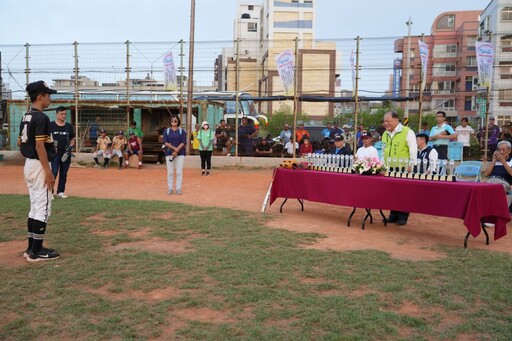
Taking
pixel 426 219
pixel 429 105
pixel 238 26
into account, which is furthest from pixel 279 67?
pixel 238 26

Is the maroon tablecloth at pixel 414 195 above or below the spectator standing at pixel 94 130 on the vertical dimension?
below

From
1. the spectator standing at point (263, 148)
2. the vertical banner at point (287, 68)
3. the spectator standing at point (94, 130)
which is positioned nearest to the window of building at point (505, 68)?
the vertical banner at point (287, 68)

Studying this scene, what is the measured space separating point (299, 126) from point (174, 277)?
47.4 ft

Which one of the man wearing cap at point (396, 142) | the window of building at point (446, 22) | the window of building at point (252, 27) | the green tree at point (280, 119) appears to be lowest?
the man wearing cap at point (396, 142)

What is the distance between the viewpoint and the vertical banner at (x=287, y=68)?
1786cm

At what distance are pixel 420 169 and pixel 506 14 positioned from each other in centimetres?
4415

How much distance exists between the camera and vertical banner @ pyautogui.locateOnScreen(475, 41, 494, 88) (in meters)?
16.5

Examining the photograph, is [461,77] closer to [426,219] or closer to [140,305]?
[426,219]

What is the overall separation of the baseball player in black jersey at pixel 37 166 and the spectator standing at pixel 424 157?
5293 millimetres

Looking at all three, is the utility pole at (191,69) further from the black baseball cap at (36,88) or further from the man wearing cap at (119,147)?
the black baseball cap at (36,88)

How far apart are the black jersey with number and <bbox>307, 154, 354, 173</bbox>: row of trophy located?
4750mm

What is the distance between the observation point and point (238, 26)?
3359 inches

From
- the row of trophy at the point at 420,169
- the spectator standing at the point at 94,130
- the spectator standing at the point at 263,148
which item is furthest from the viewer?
the spectator standing at the point at 94,130

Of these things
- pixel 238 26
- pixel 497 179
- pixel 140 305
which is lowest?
pixel 140 305
